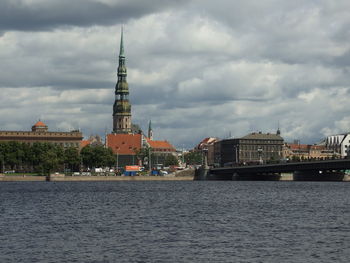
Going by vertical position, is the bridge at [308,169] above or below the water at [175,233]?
above

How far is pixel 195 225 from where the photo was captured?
60.9m

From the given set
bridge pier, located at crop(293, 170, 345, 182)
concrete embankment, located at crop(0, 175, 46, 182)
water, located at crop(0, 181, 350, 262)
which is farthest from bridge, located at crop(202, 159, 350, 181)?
water, located at crop(0, 181, 350, 262)

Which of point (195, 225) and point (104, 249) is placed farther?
point (195, 225)

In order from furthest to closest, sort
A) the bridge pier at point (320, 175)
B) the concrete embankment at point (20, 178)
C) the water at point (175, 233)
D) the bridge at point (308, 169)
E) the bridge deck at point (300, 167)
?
the bridge pier at point (320, 175)
the concrete embankment at point (20, 178)
the bridge at point (308, 169)
the bridge deck at point (300, 167)
the water at point (175, 233)

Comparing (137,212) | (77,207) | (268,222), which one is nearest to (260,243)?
(268,222)

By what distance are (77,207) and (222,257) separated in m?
42.2

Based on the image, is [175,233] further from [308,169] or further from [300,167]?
[308,169]

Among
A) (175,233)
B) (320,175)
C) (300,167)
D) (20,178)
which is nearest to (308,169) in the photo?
(300,167)

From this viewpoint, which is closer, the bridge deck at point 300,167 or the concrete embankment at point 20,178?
the bridge deck at point 300,167

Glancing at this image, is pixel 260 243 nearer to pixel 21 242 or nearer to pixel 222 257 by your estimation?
pixel 222 257

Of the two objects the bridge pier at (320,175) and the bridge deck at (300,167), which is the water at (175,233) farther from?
the bridge pier at (320,175)

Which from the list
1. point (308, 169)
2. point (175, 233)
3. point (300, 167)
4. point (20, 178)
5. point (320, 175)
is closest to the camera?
point (175, 233)

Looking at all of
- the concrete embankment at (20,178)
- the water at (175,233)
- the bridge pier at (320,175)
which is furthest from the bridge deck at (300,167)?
the water at (175,233)

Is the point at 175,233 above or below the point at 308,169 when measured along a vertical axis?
below
